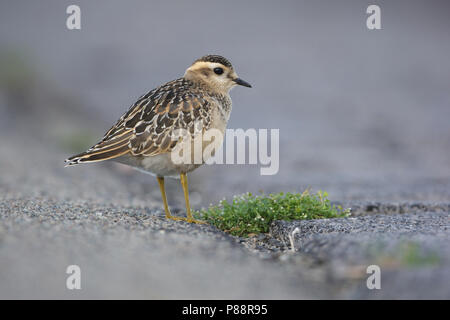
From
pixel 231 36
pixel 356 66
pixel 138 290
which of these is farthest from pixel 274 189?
pixel 231 36

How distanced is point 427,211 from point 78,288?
5.55 meters

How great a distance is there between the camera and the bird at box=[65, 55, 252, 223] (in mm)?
6918

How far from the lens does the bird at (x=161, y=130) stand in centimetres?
692

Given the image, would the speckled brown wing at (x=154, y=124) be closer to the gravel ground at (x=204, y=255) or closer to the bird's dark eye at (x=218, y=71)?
the bird's dark eye at (x=218, y=71)

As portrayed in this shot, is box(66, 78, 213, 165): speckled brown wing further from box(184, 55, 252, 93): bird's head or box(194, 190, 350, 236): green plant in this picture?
box(194, 190, 350, 236): green plant

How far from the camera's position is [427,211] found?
26.3 feet

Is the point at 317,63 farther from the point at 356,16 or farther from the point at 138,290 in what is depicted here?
the point at 138,290

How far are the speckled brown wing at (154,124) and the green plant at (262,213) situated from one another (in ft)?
3.76

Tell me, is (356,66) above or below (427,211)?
above

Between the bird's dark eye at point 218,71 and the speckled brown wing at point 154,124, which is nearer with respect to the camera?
the speckled brown wing at point 154,124

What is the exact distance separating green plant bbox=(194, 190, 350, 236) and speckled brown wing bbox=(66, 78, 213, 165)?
1147 millimetres

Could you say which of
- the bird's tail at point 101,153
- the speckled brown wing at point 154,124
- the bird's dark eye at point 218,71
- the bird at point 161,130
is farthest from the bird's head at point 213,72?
the bird's tail at point 101,153

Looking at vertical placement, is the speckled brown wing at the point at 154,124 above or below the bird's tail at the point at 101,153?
above

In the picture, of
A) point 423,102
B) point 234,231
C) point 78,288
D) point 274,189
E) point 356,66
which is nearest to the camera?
point 78,288
